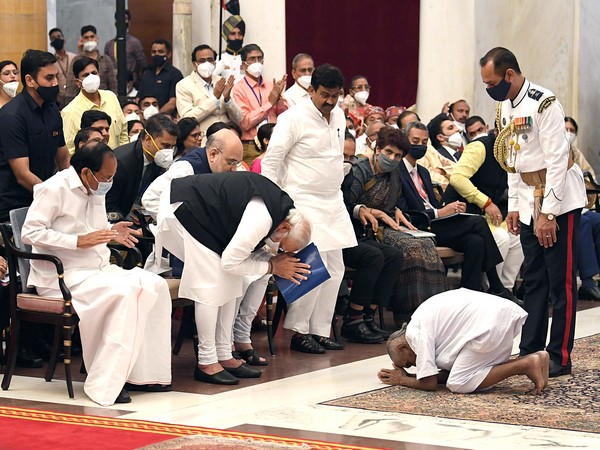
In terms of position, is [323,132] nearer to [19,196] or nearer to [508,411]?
[19,196]

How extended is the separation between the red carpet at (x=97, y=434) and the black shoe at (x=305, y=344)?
94.8 inches

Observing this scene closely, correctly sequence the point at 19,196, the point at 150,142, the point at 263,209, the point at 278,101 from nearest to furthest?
the point at 263,209 < the point at 19,196 < the point at 150,142 < the point at 278,101

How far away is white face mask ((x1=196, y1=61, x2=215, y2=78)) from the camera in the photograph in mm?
12484

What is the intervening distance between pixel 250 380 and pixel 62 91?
6.27 metres

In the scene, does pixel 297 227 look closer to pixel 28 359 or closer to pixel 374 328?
pixel 28 359

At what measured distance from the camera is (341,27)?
1586cm

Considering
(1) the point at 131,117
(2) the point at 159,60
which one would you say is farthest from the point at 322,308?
(2) the point at 159,60

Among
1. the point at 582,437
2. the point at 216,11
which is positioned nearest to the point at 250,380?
the point at 582,437

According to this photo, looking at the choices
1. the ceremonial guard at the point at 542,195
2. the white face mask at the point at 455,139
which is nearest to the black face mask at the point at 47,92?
the ceremonial guard at the point at 542,195

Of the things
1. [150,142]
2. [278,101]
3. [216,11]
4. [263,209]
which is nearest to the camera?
[263,209]

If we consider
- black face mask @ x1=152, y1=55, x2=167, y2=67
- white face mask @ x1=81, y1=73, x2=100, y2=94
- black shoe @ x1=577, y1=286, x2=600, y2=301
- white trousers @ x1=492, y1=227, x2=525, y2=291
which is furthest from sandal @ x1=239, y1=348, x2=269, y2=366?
black face mask @ x1=152, y1=55, x2=167, y2=67

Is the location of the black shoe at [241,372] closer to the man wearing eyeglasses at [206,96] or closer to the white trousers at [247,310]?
the white trousers at [247,310]

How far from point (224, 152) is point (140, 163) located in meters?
1.33

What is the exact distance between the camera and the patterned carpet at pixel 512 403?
7.09 metres
